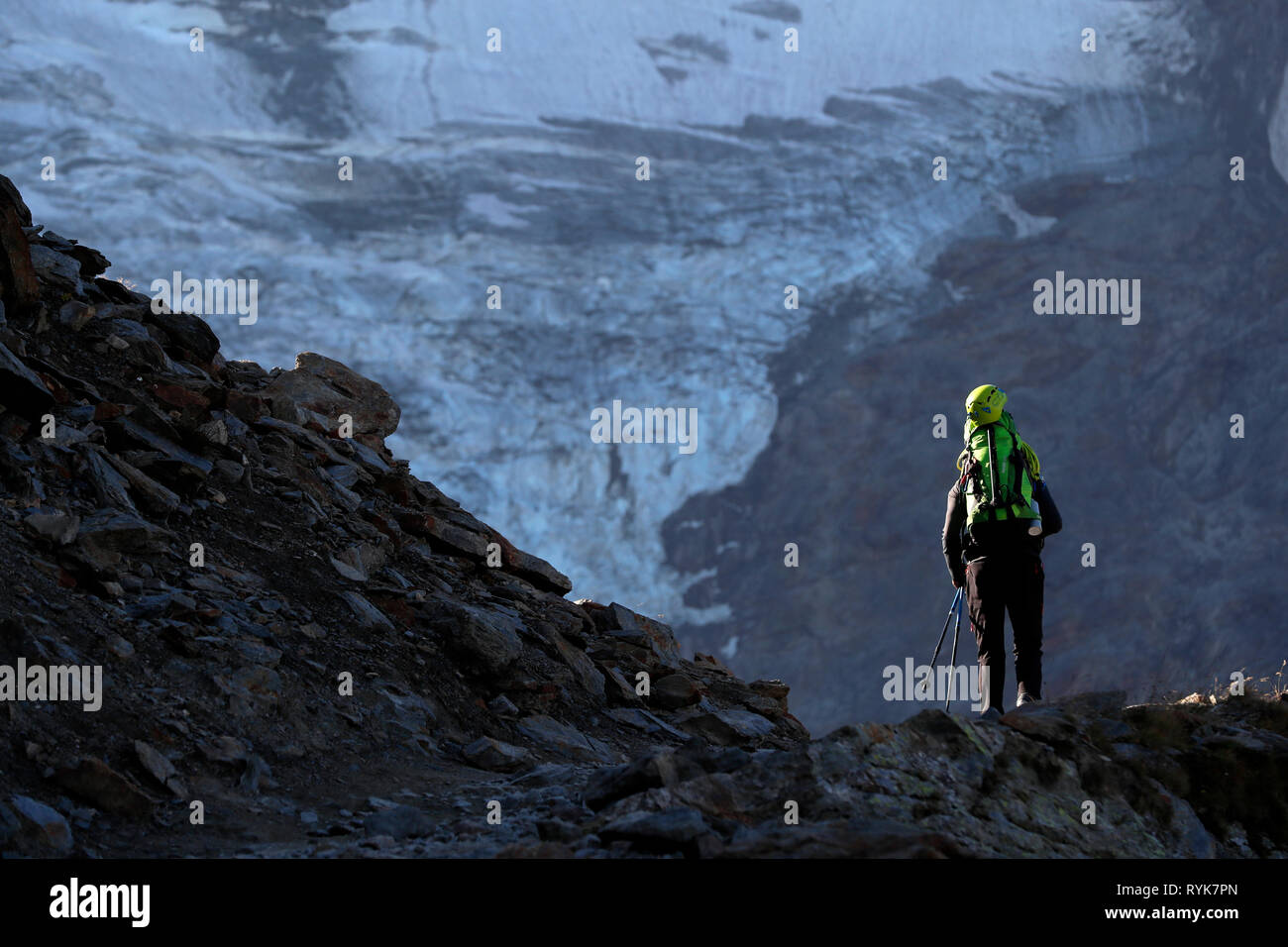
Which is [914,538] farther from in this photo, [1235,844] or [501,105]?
[1235,844]

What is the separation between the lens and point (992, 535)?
6.50 m

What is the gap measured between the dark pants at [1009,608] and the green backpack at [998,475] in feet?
0.83

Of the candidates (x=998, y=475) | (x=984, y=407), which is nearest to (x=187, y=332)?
(x=984, y=407)

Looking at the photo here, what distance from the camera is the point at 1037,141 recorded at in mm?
62219

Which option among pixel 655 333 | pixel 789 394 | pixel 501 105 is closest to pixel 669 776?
pixel 655 333

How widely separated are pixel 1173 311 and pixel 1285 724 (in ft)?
202

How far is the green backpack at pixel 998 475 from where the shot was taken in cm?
645

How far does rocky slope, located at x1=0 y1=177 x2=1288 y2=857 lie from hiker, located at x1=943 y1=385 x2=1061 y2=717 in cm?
52

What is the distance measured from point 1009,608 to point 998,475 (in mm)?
685

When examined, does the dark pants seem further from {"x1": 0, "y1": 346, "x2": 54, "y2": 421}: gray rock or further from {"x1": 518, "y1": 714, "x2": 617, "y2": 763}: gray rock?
{"x1": 0, "y1": 346, "x2": 54, "y2": 421}: gray rock

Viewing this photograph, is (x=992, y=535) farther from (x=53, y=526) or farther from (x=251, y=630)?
(x=53, y=526)
